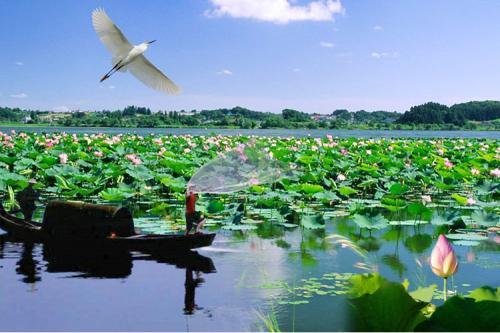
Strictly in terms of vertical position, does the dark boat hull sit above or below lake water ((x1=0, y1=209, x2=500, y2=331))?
above

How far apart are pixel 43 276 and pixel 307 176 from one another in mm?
5805

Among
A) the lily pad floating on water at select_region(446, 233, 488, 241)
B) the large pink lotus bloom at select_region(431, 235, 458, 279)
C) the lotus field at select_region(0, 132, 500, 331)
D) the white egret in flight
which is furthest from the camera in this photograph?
the white egret in flight

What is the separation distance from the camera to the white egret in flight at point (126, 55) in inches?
342

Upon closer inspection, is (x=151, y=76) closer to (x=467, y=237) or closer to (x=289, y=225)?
(x=289, y=225)

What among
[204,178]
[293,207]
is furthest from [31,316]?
[293,207]

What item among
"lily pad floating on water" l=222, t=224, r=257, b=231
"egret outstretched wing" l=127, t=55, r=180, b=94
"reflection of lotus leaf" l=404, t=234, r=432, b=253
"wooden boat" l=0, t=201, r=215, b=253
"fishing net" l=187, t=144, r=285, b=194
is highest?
"egret outstretched wing" l=127, t=55, r=180, b=94

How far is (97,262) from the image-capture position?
5.77 m

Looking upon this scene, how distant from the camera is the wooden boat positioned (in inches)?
226

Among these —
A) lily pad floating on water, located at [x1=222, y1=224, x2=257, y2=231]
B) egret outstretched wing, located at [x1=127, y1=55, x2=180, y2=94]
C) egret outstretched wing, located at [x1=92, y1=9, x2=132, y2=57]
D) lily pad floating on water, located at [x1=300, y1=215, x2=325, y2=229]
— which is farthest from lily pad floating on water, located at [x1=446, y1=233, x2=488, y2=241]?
egret outstretched wing, located at [x1=92, y1=9, x2=132, y2=57]

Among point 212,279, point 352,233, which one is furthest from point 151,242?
point 352,233

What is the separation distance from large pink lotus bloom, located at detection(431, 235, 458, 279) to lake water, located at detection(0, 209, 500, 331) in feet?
3.63

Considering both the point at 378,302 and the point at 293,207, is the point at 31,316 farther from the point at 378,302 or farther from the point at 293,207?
the point at 293,207

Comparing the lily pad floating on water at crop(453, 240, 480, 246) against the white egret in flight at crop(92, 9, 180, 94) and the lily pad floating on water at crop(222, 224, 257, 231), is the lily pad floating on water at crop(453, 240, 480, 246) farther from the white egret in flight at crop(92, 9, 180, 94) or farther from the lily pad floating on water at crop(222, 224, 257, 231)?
the white egret in flight at crop(92, 9, 180, 94)

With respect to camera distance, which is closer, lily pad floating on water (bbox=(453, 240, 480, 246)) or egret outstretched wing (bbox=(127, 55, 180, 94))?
lily pad floating on water (bbox=(453, 240, 480, 246))
